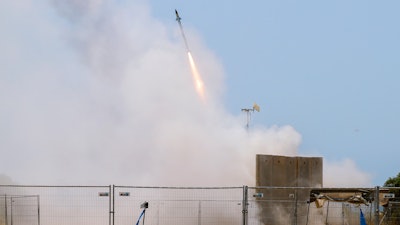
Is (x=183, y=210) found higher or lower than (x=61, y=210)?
higher

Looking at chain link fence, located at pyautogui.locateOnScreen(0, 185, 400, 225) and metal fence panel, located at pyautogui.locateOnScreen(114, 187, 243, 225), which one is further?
metal fence panel, located at pyautogui.locateOnScreen(114, 187, 243, 225)

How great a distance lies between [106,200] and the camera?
2880cm

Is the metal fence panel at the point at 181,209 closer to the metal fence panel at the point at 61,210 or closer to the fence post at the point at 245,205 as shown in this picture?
the metal fence panel at the point at 61,210

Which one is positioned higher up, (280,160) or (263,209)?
(280,160)

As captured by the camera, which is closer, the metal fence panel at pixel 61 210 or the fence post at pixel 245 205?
the fence post at pixel 245 205

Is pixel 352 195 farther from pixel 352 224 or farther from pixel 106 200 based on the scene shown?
pixel 106 200

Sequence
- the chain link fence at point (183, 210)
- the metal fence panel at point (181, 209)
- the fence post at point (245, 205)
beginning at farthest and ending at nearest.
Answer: the metal fence panel at point (181, 209), the chain link fence at point (183, 210), the fence post at point (245, 205)

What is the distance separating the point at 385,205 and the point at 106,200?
36.3 ft

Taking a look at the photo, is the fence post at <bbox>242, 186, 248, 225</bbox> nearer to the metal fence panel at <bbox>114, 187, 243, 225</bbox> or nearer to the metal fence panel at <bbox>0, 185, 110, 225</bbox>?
the metal fence panel at <bbox>114, 187, 243, 225</bbox>

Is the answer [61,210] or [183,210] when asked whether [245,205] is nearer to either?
[183,210]

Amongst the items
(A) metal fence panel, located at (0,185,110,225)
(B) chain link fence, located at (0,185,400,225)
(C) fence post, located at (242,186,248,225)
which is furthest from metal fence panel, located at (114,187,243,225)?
(C) fence post, located at (242,186,248,225)

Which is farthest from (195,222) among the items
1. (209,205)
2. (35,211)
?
(35,211)

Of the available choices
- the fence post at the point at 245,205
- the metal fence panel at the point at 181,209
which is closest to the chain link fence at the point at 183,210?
the metal fence panel at the point at 181,209

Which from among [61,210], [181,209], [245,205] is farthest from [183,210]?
[245,205]
